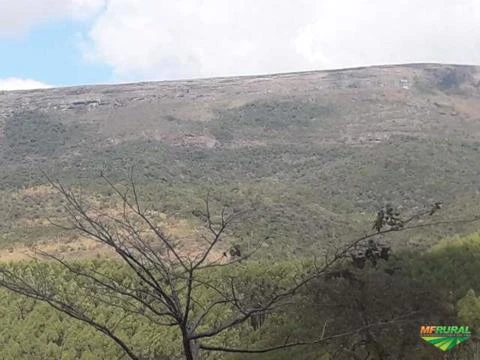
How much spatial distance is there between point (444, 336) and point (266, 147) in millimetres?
98226

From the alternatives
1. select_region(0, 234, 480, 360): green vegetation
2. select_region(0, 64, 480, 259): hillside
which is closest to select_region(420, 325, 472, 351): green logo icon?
select_region(0, 234, 480, 360): green vegetation

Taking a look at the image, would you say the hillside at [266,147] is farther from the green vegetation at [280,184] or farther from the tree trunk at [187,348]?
the tree trunk at [187,348]

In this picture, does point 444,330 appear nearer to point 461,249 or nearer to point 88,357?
point 461,249

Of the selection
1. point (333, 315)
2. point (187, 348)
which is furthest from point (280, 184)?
point (187, 348)

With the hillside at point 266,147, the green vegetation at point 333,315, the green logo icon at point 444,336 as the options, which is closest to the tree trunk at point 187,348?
the green vegetation at point 333,315

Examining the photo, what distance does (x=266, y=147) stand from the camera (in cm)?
10406

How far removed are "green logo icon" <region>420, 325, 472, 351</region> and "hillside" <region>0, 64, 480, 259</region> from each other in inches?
1467

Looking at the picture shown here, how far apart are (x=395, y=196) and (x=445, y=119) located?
4703cm

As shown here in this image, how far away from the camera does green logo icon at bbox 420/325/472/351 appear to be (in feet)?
19.5

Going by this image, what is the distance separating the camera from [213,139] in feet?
357

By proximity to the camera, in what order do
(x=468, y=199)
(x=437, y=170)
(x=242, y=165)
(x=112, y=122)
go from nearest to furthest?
1. (x=468, y=199)
2. (x=437, y=170)
3. (x=242, y=165)
4. (x=112, y=122)

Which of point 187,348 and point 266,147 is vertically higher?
point 266,147

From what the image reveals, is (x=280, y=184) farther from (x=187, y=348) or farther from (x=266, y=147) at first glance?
(x=187, y=348)

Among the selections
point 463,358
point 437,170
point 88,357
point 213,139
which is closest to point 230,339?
point 88,357
